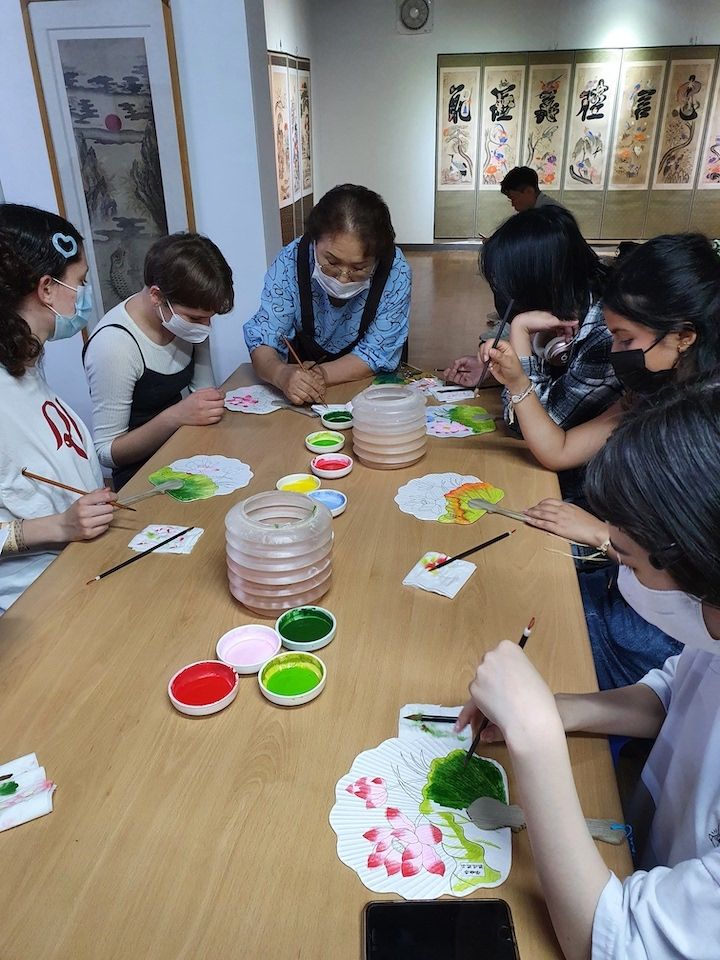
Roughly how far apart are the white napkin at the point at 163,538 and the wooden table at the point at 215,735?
0.03 metres

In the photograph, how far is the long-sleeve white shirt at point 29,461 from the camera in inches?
59.7

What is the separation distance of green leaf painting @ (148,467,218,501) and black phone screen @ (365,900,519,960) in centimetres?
107

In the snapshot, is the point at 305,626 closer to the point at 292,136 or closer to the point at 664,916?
the point at 664,916

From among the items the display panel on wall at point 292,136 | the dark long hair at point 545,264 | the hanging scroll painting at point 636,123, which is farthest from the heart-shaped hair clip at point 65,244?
the hanging scroll painting at point 636,123

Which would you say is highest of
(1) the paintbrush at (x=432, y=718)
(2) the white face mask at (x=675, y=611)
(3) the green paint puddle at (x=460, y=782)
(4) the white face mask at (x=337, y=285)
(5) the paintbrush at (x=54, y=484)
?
(4) the white face mask at (x=337, y=285)

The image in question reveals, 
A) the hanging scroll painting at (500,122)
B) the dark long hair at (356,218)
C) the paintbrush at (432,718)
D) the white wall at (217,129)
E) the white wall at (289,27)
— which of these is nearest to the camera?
the paintbrush at (432,718)

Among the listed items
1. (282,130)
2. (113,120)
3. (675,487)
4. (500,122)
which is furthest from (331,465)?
(500,122)

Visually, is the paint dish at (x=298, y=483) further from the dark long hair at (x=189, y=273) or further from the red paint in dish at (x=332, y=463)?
the dark long hair at (x=189, y=273)

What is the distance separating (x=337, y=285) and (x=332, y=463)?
2.40 feet

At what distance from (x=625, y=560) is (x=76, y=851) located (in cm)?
78

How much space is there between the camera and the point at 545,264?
75.2 inches

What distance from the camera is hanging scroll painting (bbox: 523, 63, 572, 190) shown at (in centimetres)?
783

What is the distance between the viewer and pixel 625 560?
2.76ft

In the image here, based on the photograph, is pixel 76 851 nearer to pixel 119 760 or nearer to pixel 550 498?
pixel 119 760
